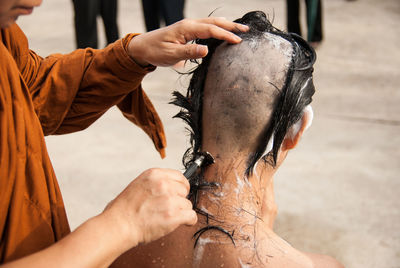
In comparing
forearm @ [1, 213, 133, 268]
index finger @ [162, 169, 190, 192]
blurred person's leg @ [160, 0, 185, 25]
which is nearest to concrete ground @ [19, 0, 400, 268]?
blurred person's leg @ [160, 0, 185, 25]

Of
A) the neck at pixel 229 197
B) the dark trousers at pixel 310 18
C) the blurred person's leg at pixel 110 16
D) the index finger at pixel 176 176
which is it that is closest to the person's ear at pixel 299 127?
the neck at pixel 229 197

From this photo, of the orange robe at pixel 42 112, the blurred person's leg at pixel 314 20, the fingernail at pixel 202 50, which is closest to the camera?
the orange robe at pixel 42 112

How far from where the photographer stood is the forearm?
2.79ft

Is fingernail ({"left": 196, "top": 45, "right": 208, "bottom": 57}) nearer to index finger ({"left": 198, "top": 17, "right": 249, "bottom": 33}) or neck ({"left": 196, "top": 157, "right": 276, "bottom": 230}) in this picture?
index finger ({"left": 198, "top": 17, "right": 249, "bottom": 33})

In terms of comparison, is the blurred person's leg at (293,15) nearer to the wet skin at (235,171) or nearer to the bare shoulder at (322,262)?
the wet skin at (235,171)

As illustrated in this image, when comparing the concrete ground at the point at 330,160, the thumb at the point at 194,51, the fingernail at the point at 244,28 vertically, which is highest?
the fingernail at the point at 244,28

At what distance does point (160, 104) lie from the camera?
3562 millimetres

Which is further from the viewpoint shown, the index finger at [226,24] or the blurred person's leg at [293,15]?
the blurred person's leg at [293,15]

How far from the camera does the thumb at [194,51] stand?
3.85 ft

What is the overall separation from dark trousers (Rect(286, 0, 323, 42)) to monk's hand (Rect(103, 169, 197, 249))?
3882 mm

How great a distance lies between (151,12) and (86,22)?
64 cm

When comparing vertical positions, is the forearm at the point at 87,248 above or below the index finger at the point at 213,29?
below

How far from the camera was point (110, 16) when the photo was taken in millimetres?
4246

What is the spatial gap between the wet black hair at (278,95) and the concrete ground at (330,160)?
167mm
